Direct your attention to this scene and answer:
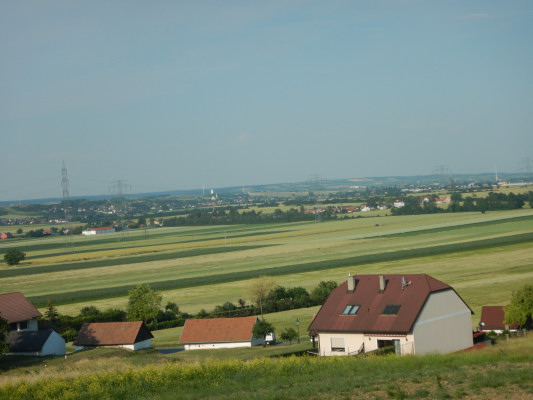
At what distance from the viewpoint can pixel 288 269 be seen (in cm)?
7956

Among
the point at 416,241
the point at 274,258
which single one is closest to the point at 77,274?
the point at 274,258

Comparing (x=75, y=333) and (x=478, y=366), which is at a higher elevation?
(x=478, y=366)

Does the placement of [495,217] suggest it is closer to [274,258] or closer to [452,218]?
[452,218]

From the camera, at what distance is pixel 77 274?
90000mm

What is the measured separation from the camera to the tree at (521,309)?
36.3 m

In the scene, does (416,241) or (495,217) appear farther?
(495,217)

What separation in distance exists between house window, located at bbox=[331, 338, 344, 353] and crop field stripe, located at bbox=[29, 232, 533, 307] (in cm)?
3922

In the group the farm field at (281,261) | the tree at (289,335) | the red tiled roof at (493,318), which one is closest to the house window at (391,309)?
the red tiled roof at (493,318)

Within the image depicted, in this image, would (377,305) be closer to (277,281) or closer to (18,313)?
(18,313)

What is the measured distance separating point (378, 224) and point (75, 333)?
10013cm

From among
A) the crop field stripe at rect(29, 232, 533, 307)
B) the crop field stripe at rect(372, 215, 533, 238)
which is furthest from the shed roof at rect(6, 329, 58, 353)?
the crop field stripe at rect(372, 215, 533, 238)

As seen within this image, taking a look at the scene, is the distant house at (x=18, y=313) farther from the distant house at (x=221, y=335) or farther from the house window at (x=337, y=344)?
the house window at (x=337, y=344)

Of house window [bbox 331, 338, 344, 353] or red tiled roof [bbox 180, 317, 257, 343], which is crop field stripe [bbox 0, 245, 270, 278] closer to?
red tiled roof [bbox 180, 317, 257, 343]

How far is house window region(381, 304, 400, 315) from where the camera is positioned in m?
32.2
